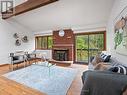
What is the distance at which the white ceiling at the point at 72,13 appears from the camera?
4.34 meters

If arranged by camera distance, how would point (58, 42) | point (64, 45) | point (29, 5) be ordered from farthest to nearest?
1. point (58, 42)
2. point (64, 45)
3. point (29, 5)

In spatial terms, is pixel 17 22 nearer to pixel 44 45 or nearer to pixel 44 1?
pixel 44 45

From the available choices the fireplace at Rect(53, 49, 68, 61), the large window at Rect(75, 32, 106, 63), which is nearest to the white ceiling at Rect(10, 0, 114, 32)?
the large window at Rect(75, 32, 106, 63)

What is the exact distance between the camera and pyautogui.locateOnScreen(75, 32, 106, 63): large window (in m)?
6.00

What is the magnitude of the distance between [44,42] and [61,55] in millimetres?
2126

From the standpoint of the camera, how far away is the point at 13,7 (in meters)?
5.37

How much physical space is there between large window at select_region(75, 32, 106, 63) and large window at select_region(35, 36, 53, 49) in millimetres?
2245

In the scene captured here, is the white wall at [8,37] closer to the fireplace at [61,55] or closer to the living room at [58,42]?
the living room at [58,42]

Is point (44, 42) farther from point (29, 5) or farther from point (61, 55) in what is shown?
point (29, 5)

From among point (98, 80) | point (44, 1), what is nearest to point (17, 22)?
point (44, 1)

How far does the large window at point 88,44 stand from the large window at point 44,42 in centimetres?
224

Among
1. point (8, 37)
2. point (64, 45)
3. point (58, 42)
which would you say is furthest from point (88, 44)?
point (8, 37)

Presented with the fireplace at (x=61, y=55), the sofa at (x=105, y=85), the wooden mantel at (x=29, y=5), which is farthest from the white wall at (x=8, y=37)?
the sofa at (x=105, y=85)

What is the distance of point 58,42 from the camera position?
714 centimetres
